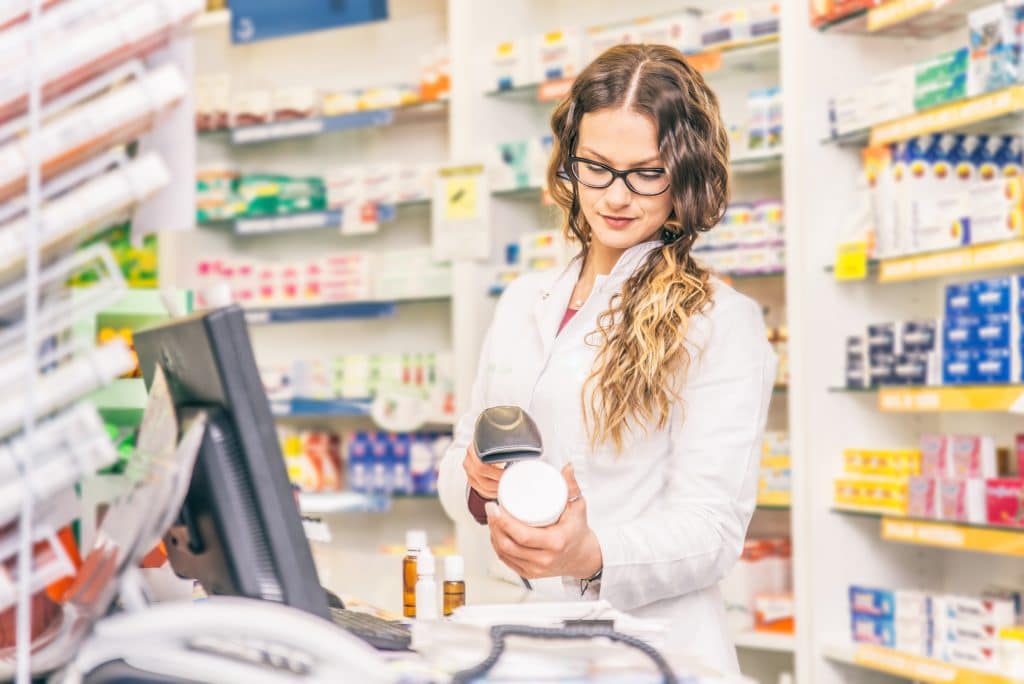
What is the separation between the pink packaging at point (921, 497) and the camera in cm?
363

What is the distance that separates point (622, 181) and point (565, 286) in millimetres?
279

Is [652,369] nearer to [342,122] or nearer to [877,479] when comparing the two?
[877,479]

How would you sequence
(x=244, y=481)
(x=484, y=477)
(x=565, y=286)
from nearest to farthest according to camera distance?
(x=244, y=481), (x=484, y=477), (x=565, y=286)

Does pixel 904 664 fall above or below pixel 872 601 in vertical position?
below

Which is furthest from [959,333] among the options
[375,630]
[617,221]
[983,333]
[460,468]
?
[375,630]

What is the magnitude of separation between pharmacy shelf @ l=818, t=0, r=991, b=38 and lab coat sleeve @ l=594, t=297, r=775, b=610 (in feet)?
7.05

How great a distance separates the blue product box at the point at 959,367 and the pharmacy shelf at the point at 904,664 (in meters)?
0.76

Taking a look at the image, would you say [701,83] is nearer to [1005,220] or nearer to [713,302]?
[713,302]

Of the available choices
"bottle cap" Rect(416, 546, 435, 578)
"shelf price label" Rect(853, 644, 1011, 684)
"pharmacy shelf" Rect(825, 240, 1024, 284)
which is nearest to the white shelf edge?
"pharmacy shelf" Rect(825, 240, 1024, 284)

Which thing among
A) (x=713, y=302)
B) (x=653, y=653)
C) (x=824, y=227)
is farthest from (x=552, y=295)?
(x=824, y=227)

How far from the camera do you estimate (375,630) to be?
3.89 ft

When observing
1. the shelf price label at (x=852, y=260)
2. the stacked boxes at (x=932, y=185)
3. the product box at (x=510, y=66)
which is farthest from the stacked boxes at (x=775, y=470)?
the product box at (x=510, y=66)

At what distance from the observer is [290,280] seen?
18.1ft

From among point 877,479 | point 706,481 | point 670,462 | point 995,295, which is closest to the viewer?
point 706,481
